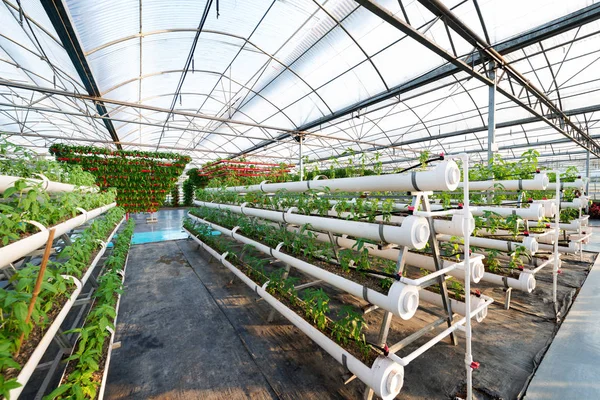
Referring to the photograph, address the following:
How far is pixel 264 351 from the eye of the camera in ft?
7.07

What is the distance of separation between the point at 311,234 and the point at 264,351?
1159 mm

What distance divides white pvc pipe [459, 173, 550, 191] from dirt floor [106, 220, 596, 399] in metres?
1.45

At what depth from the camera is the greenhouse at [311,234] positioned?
63.7 inches

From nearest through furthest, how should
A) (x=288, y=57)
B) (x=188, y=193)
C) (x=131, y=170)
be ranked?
(x=288, y=57) < (x=131, y=170) < (x=188, y=193)

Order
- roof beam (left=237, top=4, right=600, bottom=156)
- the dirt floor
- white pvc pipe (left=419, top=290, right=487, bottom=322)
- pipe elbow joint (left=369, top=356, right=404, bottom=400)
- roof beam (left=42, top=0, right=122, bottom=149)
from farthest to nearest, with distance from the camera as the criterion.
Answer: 1. roof beam (left=237, top=4, right=600, bottom=156)
2. roof beam (left=42, top=0, right=122, bottom=149)
3. white pvc pipe (left=419, top=290, right=487, bottom=322)
4. the dirt floor
5. pipe elbow joint (left=369, top=356, right=404, bottom=400)

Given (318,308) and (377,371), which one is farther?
(318,308)

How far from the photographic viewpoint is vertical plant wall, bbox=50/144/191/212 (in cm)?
862

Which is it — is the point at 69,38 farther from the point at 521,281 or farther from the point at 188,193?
the point at 188,193

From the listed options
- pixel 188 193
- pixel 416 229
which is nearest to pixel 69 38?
pixel 416 229

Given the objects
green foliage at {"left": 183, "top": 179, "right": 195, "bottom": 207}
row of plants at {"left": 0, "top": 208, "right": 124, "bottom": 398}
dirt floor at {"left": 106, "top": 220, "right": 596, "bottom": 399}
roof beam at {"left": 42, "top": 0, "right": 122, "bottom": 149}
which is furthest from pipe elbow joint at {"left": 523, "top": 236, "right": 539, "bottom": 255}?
green foliage at {"left": 183, "top": 179, "right": 195, "bottom": 207}

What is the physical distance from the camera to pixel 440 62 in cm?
512

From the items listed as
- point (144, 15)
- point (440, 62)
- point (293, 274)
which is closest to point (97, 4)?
point (144, 15)

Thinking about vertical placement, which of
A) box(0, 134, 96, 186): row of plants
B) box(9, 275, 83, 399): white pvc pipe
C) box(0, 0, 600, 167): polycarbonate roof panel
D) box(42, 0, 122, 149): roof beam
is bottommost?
box(9, 275, 83, 399): white pvc pipe

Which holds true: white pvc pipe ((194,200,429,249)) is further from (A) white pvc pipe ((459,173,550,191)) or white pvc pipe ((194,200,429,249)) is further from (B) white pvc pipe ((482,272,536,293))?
(B) white pvc pipe ((482,272,536,293))
